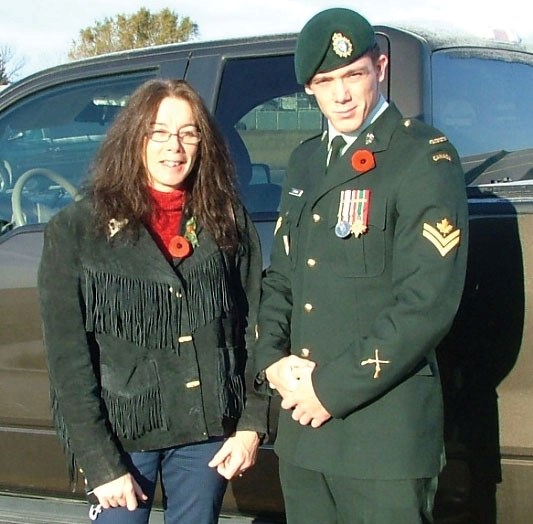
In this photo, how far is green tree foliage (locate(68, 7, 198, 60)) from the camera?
41.0 metres

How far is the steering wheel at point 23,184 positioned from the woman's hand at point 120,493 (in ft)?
4.56

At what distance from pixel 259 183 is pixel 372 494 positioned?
127 cm

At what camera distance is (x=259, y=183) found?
3.21 m

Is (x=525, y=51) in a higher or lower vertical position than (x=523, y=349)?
higher

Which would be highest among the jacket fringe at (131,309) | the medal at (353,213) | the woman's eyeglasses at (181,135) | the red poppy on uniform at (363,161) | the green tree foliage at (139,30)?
the green tree foliage at (139,30)

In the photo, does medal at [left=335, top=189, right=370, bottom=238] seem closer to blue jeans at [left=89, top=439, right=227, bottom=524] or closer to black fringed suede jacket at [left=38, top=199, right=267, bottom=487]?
black fringed suede jacket at [left=38, top=199, right=267, bottom=487]

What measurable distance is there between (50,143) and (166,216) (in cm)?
124

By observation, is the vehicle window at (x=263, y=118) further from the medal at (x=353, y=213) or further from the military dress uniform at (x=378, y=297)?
the medal at (x=353, y=213)

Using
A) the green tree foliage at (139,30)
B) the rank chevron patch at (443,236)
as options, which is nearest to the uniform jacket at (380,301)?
the rank chevron patch at (443,236)

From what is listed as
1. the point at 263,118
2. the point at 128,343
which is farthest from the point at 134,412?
the point at 263,118

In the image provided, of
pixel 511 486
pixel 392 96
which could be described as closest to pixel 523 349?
pixel 511 486

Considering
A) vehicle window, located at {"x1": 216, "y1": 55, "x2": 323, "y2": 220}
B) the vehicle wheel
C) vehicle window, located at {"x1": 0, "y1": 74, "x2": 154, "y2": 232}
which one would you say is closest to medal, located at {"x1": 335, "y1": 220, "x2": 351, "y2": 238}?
vehicle window, located at {"x1": 216, "y1": 55, "x2": 323, "y2": 220}

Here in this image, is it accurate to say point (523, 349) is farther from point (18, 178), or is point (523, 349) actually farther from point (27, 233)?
point (18, 178)

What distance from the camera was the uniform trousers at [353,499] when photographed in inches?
85.5
